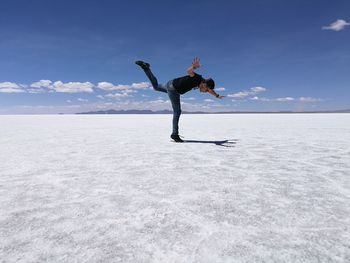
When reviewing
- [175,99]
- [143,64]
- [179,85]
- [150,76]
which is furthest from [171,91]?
[143,64]

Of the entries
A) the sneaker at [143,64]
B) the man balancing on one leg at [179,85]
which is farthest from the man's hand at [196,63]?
the sneaker at [143,64]

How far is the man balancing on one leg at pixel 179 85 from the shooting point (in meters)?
6.61

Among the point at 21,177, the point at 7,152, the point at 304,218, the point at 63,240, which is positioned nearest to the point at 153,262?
the point at 63,240

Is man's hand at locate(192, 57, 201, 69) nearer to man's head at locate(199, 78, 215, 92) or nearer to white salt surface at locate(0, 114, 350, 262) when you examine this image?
man's head at locate(199, 78, 215, 92)

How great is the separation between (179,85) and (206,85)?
734mm

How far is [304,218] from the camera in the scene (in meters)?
2.38

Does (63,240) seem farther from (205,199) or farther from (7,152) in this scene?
(7,152)

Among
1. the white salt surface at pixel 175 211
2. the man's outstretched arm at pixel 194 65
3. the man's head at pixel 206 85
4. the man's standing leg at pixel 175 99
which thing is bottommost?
the white salt surface at pixel 175 211

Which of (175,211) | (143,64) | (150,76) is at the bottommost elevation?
(175,211)

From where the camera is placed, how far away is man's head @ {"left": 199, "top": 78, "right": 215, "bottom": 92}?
6.62 metres

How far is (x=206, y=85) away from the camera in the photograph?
6.64 metres

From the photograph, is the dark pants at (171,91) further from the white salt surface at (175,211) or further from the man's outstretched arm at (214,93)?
the white salt surface at (175,211)

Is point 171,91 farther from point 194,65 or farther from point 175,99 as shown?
point 194,65

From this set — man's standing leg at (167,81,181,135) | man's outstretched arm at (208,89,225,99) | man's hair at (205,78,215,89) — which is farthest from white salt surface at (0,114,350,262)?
man's standing leg at (167,81,181,135)
